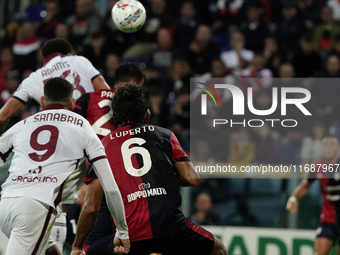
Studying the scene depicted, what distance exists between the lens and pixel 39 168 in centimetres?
495

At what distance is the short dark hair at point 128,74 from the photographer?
6.52 m

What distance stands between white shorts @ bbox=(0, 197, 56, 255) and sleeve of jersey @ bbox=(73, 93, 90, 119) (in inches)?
62.5

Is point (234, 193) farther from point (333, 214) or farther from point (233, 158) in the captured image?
point (333, 214)

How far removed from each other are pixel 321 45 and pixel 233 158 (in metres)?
3.37

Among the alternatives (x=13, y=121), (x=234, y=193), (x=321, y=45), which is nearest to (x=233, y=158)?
(x=234, y=193)

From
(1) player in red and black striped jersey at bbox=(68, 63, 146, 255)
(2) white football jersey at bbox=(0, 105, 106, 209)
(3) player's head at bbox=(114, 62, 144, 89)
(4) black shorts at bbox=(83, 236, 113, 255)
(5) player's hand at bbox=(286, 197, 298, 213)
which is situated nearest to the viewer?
(2) white football jersey at bbox=(0, 105, 106, 209)

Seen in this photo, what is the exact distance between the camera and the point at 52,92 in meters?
5.28

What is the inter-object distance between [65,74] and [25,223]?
7.56ft

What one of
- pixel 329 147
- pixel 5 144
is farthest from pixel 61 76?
pixel 329 147

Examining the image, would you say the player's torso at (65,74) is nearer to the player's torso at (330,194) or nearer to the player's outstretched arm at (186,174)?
the player's outstretched arm at (186,174)

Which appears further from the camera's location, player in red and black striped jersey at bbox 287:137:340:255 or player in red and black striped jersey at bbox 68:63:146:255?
player in red and black striped jersey at bbox 287:137:340:255

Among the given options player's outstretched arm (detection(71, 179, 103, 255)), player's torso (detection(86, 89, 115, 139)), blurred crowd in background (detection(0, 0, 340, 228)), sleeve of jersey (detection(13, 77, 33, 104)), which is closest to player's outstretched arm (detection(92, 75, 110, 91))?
player's torso (detection(86, 89, 115, 139))

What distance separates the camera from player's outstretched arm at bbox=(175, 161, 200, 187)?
4.93m

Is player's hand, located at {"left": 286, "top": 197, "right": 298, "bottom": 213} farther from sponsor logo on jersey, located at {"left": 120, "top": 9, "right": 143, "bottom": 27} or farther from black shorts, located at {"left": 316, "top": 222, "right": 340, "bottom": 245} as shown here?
sponsor logo on jersey, located at {"left": 120, "top": 9, "right": 143, "bottom": 27}
